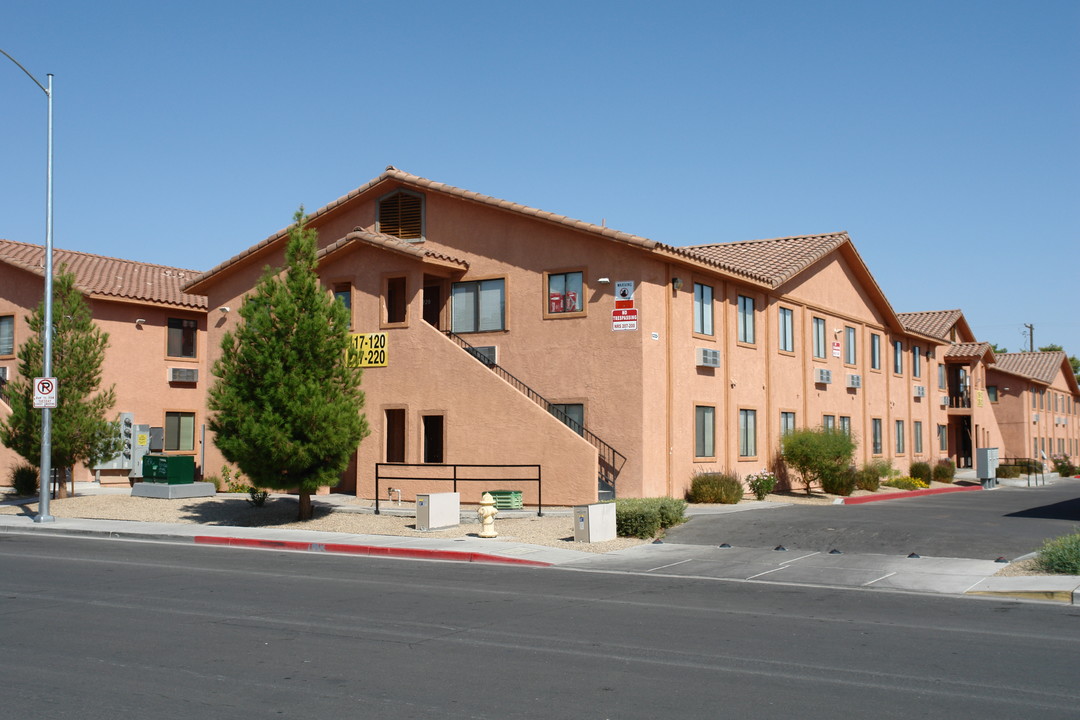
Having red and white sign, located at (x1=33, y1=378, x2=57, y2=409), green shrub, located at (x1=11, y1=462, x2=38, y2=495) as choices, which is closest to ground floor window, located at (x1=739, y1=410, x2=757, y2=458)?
red and white sign, located at (x1=33, y1=378, x2=57, y2=409)

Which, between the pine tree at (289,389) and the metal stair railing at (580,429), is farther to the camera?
the metal stair railing at (580,429)

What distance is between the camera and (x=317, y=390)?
21500 mm

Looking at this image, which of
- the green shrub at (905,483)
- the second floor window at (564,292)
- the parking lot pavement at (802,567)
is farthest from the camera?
the green shrub at (905,483)

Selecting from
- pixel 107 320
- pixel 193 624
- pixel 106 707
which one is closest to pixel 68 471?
pixel 107 320

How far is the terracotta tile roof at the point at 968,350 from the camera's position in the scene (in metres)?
49.7

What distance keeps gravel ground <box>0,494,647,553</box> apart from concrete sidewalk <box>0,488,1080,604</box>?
616mm

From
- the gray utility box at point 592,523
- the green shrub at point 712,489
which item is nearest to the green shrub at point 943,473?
the green shrub at point 712,489

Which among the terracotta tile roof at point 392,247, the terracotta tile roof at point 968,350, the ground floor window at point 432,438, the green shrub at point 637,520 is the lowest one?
the green shrub at point 637,520

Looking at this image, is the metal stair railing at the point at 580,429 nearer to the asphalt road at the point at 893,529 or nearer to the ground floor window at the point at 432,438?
the ground floor window at the point at 432,438

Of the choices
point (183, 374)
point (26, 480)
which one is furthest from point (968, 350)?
point (26, 480)

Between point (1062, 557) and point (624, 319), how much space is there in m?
12.3

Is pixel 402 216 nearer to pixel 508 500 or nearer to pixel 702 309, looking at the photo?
pixel 702 309

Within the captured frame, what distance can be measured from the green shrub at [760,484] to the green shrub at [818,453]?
4.90 feet

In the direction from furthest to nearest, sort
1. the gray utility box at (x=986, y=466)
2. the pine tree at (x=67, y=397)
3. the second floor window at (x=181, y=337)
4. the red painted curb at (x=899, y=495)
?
the gray utility box at (x=986, y=466) < the second floor window at (x=181, y=337) < the red painted curb at (x=899, y=495) < the pine tree at (x=67, y=397)
